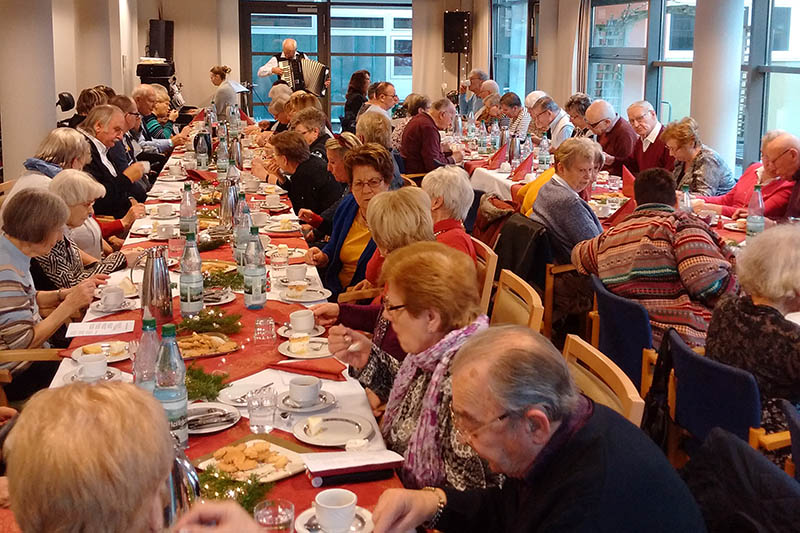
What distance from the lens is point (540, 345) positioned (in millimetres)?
1689

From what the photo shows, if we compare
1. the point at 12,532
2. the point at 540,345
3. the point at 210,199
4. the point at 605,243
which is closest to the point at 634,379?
the point at 605,243

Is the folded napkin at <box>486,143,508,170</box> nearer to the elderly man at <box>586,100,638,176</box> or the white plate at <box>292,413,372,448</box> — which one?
the elderly man at <box>586,100,638,176</box>

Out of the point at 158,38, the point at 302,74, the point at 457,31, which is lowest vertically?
the point at 302,74

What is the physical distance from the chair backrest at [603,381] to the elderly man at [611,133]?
5482mm

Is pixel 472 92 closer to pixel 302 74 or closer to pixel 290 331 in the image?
pixel 302 74

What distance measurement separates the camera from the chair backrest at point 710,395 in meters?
2.61

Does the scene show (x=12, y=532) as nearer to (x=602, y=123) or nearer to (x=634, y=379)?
(x=634, y=379)

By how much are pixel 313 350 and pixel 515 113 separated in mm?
7645

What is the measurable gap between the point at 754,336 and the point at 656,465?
52.6 inches

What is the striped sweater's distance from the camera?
355cm

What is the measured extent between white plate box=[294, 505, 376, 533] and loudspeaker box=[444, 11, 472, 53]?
562 inches

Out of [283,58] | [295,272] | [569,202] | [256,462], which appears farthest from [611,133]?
[283,58]

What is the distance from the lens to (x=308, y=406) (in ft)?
8.07

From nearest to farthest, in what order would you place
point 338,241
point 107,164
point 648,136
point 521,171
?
1. point 338,241
2. point 107,164
3. point 521,171
4. point 648,136
